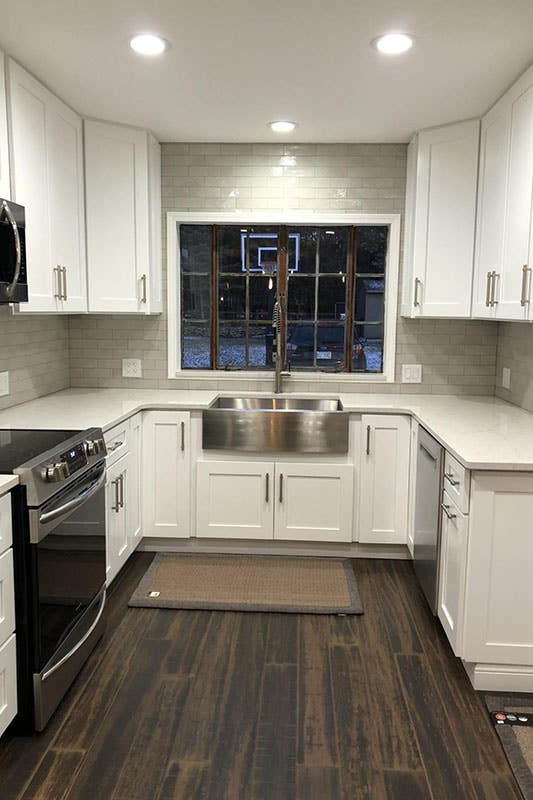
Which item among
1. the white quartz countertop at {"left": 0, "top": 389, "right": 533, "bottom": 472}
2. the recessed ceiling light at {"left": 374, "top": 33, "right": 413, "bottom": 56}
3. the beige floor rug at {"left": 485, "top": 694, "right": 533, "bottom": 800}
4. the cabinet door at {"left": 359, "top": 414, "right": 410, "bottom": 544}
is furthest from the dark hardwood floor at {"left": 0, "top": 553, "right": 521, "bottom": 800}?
the recessed ceiling light at {"left": 374, "top": 33, "right": 413, "bottom": 56}

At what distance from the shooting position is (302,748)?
87.0 inches

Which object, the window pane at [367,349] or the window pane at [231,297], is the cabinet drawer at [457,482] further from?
the window pane at [231,297]

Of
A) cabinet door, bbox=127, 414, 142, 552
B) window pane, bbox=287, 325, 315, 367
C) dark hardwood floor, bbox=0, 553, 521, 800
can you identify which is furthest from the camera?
window pane, bbox=287, 325, 315, 367

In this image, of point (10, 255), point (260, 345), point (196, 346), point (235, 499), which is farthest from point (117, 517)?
point (260, 345)

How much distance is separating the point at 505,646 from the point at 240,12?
2445 millimetres

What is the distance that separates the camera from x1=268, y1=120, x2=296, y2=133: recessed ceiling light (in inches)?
145

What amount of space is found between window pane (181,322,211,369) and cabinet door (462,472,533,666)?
2352mm

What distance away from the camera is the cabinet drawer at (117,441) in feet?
10.2

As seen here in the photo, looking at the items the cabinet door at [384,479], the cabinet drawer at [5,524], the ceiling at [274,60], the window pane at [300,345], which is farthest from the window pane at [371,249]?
the cabinet drawer at [5,524]

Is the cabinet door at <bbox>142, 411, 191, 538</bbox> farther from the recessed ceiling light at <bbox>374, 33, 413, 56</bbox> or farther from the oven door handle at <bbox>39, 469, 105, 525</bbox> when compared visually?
the recessed ceiling light at <bbox>374, 33, 413, 56</bbox>

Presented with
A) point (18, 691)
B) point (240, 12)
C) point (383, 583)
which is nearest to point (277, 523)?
point (383, 583)

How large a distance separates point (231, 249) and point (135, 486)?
1635 millimetres

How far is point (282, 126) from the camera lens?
372 cm

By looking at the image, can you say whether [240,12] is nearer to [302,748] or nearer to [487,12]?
[487,12]
